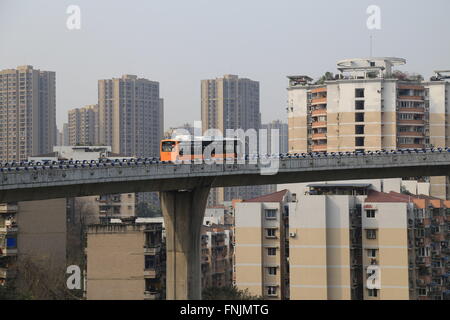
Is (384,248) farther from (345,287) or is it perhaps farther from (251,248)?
(251,248)

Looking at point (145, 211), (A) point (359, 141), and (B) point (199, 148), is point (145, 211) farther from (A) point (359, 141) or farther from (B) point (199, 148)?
(B) point (199, 148)

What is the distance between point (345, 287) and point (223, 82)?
72565 millimetres

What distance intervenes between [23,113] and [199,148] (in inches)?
2691

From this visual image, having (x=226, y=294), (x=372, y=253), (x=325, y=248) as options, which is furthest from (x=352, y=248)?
(x=226, y=294)

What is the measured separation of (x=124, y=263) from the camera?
44.7m

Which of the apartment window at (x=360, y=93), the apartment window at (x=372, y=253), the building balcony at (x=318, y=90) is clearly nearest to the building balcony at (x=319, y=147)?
the building balcony at (x=318, y=90)

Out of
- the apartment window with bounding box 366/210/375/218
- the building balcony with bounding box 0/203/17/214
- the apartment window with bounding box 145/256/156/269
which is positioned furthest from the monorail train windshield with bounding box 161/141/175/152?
the building balcony with bounding box 0/203/17/214

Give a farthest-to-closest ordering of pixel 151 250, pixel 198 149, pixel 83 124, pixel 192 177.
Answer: pixel 83 124
pixel 151 250
pixel 192 177
pixel 198 149

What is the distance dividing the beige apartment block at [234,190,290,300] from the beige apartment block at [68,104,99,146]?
222ft

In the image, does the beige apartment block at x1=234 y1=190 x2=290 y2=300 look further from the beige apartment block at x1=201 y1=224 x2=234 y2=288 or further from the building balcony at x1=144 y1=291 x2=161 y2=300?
the beige apartment block at x1=201 y1=224 x2=234 y2=288

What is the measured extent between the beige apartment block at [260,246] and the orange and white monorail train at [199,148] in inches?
299

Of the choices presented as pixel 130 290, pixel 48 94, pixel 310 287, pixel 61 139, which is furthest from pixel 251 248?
pixel 61 139

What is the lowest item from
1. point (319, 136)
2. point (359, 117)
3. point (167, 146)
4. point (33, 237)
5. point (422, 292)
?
point (422, 292)

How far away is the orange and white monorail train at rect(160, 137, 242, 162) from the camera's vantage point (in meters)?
39.8
